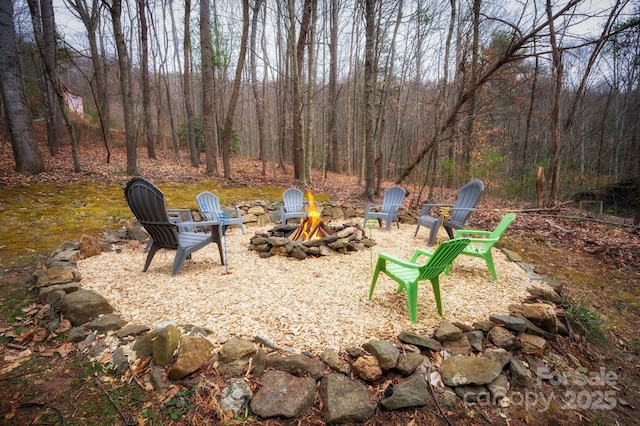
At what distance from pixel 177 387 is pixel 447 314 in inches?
83.2

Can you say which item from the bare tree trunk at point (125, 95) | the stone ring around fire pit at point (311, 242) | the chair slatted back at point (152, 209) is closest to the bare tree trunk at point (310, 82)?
the stone ring around fire pit at point (311, 242)

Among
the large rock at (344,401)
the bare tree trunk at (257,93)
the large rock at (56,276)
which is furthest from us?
the bare tree trunk at (257,93)

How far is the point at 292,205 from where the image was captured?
571cm

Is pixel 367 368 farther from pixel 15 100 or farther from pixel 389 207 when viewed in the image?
pixel 15 100

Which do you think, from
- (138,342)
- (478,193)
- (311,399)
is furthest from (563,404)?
(478,193)

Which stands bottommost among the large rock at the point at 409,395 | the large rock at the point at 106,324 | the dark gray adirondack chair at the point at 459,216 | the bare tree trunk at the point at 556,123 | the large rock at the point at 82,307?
the large rock at the point at 409,395

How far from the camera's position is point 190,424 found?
140 centimetres

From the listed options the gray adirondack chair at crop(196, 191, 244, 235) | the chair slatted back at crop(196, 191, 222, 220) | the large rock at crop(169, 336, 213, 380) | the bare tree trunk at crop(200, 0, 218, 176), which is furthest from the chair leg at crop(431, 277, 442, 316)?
the bare tree trunk at crop(200, 0, 218, 176)

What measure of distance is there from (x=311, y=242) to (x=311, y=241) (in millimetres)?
20

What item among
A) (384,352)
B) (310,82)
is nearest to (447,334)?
(384,352)

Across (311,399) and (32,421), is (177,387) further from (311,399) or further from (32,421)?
(311,399)

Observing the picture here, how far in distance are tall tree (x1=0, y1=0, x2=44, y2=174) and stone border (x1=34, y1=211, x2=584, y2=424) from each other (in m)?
6.28

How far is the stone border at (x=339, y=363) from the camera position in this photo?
1.53 m

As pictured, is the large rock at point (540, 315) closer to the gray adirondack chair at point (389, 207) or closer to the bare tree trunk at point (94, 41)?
the gray adirondack chair at point (389, 207)
